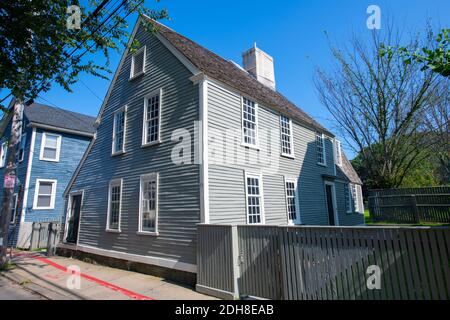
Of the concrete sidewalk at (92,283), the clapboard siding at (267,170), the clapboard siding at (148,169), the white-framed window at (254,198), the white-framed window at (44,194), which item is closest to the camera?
the concrete sidewalk at (92,283)

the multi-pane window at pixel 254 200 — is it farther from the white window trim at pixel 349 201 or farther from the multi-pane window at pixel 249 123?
the white window trim at pixel 349 201

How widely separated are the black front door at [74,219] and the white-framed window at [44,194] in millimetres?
5361

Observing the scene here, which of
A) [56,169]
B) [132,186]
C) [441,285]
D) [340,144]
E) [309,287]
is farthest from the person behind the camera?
[340,144]

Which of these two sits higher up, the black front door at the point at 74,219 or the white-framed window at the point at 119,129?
the white-framed window at the point at 119,129

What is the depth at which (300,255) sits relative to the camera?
211 inches

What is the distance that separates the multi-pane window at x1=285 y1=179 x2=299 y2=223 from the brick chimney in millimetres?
7883

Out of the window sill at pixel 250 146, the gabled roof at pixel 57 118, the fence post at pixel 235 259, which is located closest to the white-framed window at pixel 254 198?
the window sill at pixel 250 146

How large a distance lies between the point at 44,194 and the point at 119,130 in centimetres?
1000

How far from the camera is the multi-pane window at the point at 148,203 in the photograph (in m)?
9.23

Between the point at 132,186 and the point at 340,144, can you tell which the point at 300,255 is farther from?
the point at 340,144

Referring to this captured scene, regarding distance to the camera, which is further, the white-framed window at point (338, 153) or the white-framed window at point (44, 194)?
the white-framed window at point (338, 153)
